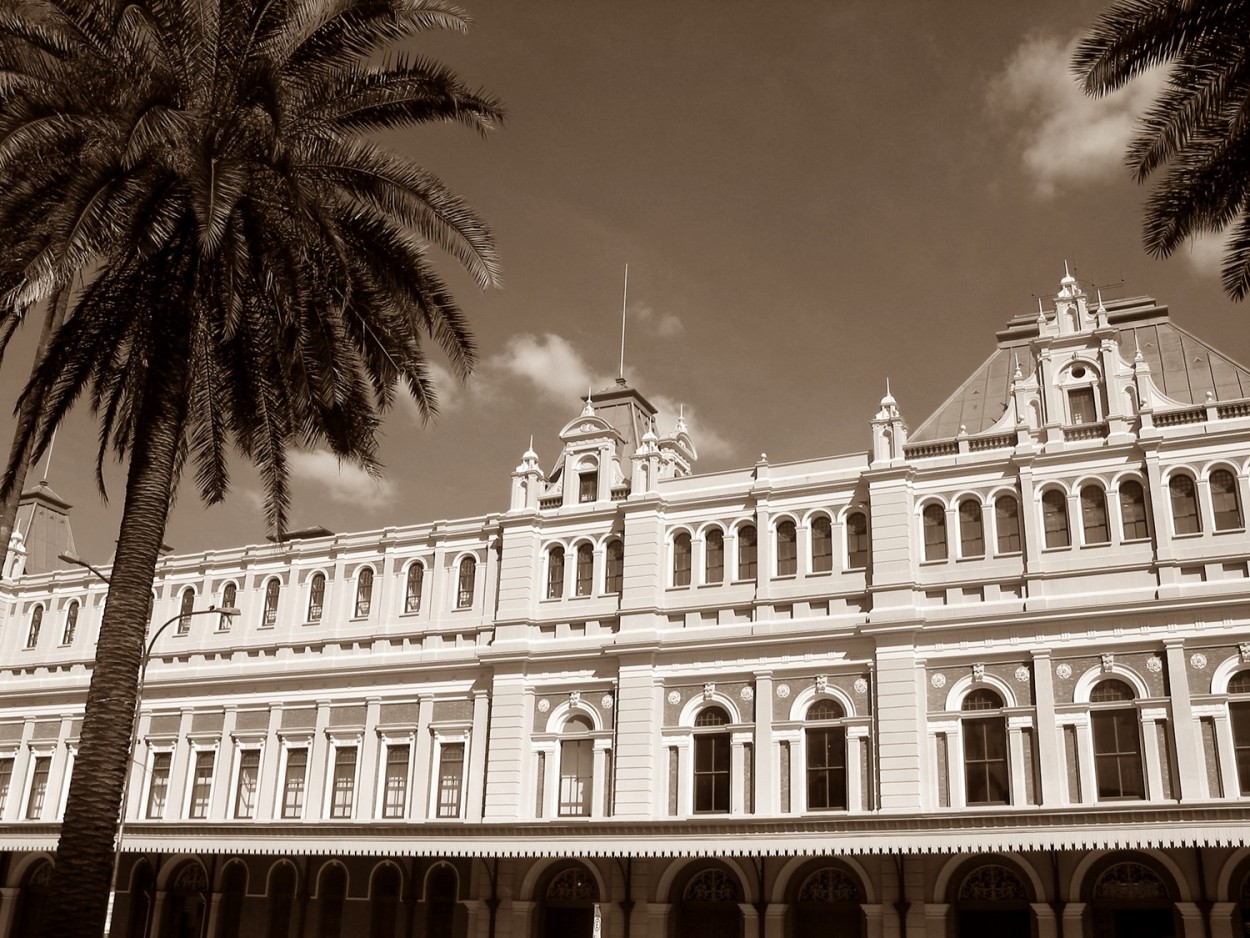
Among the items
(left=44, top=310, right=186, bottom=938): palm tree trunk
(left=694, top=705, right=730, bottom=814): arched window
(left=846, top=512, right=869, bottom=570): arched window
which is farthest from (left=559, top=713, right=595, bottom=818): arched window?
(left=44, top=310, right=186, bottom=938): palm tree trunk

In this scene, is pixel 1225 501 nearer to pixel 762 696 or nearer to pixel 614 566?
pixel 762 696

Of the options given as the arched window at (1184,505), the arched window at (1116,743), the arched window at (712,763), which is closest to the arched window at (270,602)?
the arched window at (712,763)

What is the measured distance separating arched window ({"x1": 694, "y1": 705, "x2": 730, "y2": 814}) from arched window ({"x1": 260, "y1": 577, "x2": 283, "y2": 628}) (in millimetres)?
15483

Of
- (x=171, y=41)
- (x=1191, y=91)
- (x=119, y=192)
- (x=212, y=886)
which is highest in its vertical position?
(x=171, y=41)

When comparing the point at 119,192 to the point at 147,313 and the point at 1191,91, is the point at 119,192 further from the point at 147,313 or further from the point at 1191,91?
the point at 1191,91

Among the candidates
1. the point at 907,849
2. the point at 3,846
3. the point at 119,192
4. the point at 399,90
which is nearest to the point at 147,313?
the point at 119,192

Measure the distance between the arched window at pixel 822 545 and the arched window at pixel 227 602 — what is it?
63.1 feet

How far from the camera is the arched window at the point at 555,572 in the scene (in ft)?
116

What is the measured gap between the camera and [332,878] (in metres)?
35.7

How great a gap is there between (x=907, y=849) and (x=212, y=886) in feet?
69.3

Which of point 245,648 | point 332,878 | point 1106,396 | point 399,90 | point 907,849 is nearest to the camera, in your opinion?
point 399,90

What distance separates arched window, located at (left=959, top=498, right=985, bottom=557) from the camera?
30.5 m

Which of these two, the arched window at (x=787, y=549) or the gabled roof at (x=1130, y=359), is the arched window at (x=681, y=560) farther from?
the gabled roof at (x=1130, y=359)

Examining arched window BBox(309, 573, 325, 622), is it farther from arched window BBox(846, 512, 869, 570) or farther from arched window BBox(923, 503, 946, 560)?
arched window BBox(923, 503, 946, 560)
